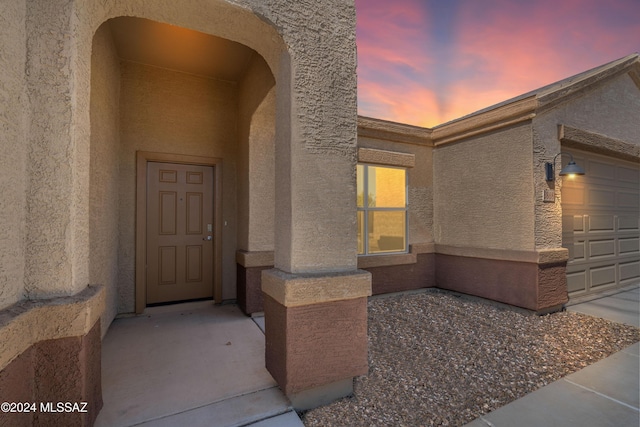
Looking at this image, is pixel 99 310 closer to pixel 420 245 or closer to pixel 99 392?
pixel 99 392

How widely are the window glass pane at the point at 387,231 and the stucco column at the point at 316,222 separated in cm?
312

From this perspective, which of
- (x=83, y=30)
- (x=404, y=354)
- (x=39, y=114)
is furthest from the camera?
(x=404, y=354)

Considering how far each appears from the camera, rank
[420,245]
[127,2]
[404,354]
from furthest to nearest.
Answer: [420,245] → [404,354] → [127,2]

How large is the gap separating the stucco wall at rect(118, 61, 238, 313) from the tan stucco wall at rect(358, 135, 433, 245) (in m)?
3.07

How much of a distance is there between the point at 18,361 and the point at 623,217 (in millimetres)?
8857

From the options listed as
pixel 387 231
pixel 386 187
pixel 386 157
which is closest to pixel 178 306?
pixel 387 231

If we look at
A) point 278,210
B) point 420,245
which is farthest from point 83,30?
point 420,245

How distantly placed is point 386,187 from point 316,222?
3664 mm

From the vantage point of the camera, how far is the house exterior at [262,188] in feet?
5.65

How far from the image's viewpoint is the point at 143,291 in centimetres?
441

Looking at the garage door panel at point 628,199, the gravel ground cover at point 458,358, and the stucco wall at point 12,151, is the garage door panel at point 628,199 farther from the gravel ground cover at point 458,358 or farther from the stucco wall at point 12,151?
the stucco wall at point 12,151

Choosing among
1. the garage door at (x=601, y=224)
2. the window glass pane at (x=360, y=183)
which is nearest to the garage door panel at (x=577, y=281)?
the garage door at (x=601, y=224)

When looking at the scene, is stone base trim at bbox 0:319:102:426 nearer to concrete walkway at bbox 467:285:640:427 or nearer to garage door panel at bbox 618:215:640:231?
concrete walkway at bbox 467:285:640:427

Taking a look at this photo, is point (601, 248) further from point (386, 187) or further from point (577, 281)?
point (386, 187)
